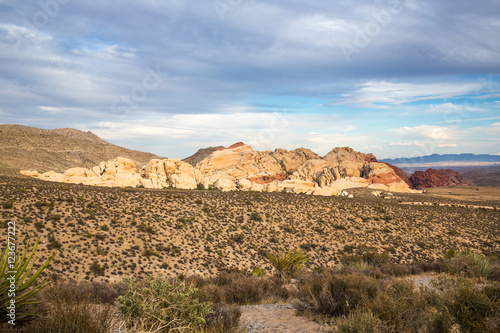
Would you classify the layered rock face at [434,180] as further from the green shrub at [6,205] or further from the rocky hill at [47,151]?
the green shrub at [6,205]

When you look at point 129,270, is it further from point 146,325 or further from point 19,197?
point 146,325

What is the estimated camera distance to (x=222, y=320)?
20.2 ft

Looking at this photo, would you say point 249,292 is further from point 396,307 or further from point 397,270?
point 397,270

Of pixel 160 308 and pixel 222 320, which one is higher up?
pixel 160 308

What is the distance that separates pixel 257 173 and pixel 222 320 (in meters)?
78.5

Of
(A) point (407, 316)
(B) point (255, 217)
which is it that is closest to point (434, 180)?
(B) point (255, 217)

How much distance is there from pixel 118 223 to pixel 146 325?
71.7ft

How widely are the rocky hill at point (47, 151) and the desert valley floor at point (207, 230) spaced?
139 feet

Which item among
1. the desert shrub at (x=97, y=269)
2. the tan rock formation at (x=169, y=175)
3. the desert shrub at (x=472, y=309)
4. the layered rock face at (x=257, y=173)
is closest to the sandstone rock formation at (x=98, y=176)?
the layered rock face at (x=257, y=173)

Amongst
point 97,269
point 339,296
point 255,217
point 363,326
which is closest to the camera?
point 363,326

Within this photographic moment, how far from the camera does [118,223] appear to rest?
25141 mm

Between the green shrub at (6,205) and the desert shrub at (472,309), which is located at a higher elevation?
the green shrub at (6,205)

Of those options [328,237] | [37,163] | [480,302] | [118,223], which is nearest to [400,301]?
[480,302]

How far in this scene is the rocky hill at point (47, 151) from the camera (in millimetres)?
67506
